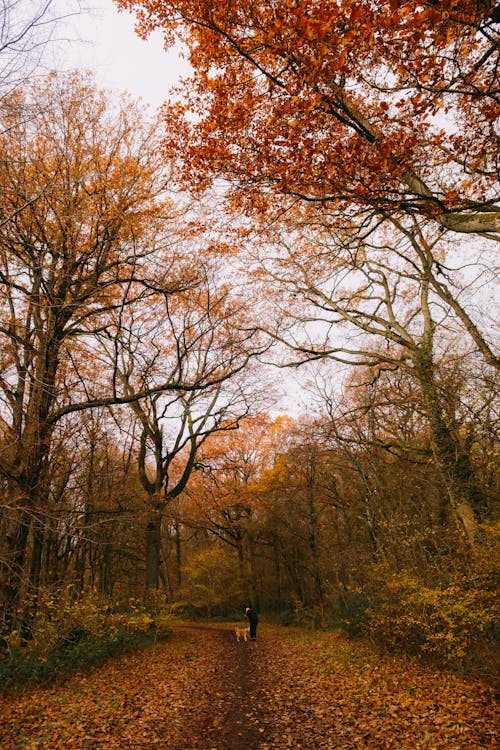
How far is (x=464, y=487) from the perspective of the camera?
954cm

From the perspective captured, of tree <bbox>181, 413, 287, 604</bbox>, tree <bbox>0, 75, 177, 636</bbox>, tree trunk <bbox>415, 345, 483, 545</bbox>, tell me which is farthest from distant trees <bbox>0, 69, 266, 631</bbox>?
tree <bbox>181, 413, 287, 604</bbox>

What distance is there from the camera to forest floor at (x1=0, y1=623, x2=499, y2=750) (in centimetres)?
490

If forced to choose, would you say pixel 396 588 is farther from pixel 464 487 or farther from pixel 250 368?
pixel 250 368

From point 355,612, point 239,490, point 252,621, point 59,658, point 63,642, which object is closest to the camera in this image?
point 59,658

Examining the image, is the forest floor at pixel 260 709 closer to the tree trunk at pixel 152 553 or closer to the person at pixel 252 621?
the tree trunk at pixel 152 553

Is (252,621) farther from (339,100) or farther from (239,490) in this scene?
(339,100)

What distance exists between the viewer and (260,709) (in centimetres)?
607

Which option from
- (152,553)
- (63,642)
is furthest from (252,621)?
(63,642)

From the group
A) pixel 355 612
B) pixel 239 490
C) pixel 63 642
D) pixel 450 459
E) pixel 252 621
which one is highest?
pixel 239 490

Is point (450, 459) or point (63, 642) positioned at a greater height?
point (450, 459)

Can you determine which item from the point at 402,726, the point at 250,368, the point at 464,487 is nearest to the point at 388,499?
the point at 464,487

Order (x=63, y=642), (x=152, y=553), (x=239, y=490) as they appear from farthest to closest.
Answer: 1. (x=239, y=490)
2. (x=152, y=553)
3. (x=63, y=642)

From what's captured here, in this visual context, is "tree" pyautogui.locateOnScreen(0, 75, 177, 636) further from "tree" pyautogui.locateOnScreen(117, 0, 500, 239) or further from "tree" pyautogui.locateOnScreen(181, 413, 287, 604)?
"tree" pyautogui.locateOnScreen(181, 413, 287, 604)

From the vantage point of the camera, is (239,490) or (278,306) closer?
(278,306)
